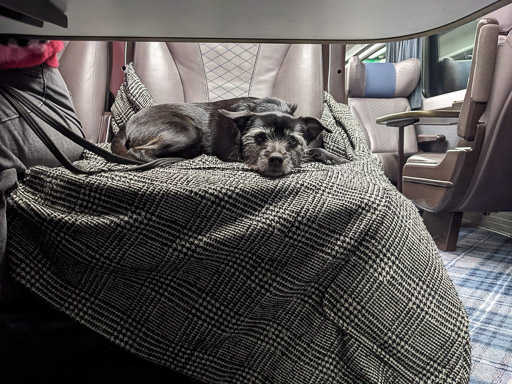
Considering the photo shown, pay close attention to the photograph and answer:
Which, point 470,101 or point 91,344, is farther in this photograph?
point 470,101

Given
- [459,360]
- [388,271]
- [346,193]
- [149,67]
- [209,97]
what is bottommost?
[459,360]

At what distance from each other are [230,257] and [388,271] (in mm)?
276

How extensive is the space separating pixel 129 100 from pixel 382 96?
3183 mm

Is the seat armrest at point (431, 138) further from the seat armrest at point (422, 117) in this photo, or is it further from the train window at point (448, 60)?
the seat armrest at point (422, 117)

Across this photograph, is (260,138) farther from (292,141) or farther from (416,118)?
(416,118)

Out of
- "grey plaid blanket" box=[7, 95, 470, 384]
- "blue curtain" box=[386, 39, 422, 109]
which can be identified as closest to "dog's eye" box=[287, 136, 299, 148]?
"grey plaid blanket" box=[7, 95, 470, 384]

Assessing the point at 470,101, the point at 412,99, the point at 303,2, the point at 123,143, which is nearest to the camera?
the point at 303,2

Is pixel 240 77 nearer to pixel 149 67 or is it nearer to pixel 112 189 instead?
pixel 149 67

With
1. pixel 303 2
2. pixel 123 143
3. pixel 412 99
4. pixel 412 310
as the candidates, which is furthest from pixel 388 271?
pixel 412 99

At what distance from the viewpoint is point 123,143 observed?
0.97 metres

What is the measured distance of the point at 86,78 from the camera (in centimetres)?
122

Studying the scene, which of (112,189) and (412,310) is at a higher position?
(112,189)

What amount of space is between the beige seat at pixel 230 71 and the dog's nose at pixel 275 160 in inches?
23.7

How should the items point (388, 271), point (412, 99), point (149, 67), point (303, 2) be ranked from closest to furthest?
1. point (303, 2)
2. point (388, 271)
3. point (149, 67)
4. point (412, 99)
